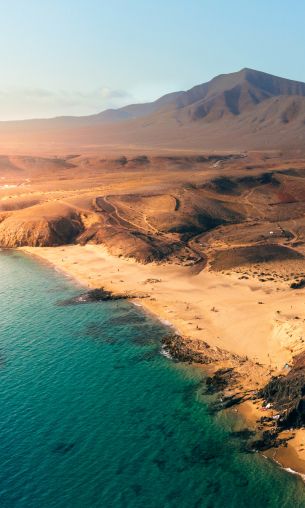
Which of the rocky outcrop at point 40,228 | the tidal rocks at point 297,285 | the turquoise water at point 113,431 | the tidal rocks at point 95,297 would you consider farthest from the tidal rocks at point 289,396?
the rocky outcrop at point 40,228

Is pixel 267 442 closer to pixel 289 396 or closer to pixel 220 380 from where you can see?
pixel 289 396

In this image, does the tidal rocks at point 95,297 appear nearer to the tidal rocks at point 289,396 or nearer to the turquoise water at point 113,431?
the turquoise water at point 113,431

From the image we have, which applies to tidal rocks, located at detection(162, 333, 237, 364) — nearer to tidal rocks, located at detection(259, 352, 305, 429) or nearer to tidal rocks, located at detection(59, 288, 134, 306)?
tidal rocks, located at detection(259, 352, 305, 429)

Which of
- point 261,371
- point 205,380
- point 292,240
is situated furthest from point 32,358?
point 292,240

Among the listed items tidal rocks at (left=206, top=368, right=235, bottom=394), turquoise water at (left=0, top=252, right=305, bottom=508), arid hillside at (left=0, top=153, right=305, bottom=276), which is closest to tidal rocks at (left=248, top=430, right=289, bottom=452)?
turquoise water at (left=0, top=252, right=305, bottom=508)

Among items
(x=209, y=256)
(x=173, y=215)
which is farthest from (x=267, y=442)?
(x=173, y=215)
